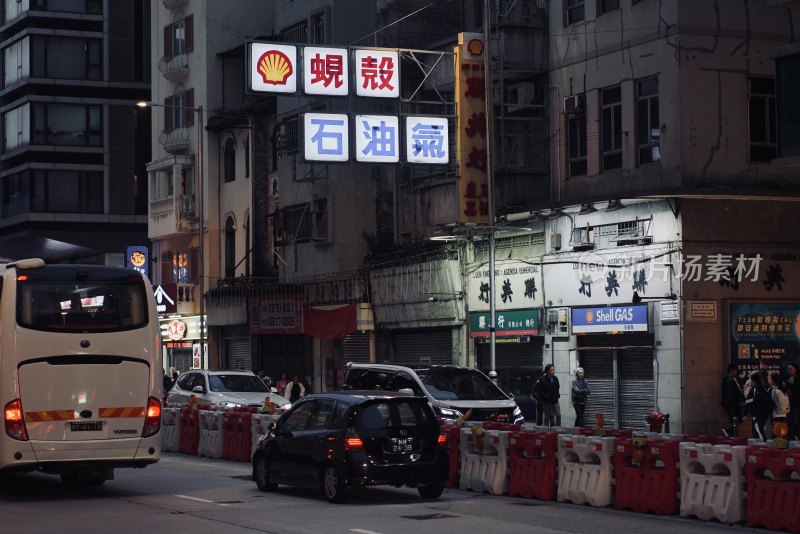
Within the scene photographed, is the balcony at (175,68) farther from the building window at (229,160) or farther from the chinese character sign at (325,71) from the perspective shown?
the chinese character sign at (325,71)

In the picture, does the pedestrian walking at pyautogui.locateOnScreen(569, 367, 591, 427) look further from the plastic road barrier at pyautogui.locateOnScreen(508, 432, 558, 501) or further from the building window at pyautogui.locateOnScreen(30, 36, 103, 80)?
the building window at pyautogui.locateOnScreen(30, 36, 103, 80)

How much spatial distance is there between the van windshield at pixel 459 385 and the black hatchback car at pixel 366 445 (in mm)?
7564

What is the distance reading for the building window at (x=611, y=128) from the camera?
34.3 metres

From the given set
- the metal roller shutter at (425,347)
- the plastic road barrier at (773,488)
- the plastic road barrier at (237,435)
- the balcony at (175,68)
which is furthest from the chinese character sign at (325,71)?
the balcony at (175,68)

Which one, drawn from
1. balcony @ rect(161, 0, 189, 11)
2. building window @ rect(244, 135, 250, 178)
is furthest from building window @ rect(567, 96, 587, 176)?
balcony @ rect(161, 0, 189, 11)

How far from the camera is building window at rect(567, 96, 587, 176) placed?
117 ft

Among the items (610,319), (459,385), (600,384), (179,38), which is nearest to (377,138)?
(610,319)

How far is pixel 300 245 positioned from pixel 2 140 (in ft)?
97.9

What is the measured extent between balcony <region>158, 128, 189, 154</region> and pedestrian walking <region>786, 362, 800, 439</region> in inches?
1412

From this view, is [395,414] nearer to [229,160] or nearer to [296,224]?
[296,224]

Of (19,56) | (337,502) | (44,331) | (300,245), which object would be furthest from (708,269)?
(19,56)

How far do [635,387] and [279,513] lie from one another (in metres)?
17.2

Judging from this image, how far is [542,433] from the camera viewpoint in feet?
64.9

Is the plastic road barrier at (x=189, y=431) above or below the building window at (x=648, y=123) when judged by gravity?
below
